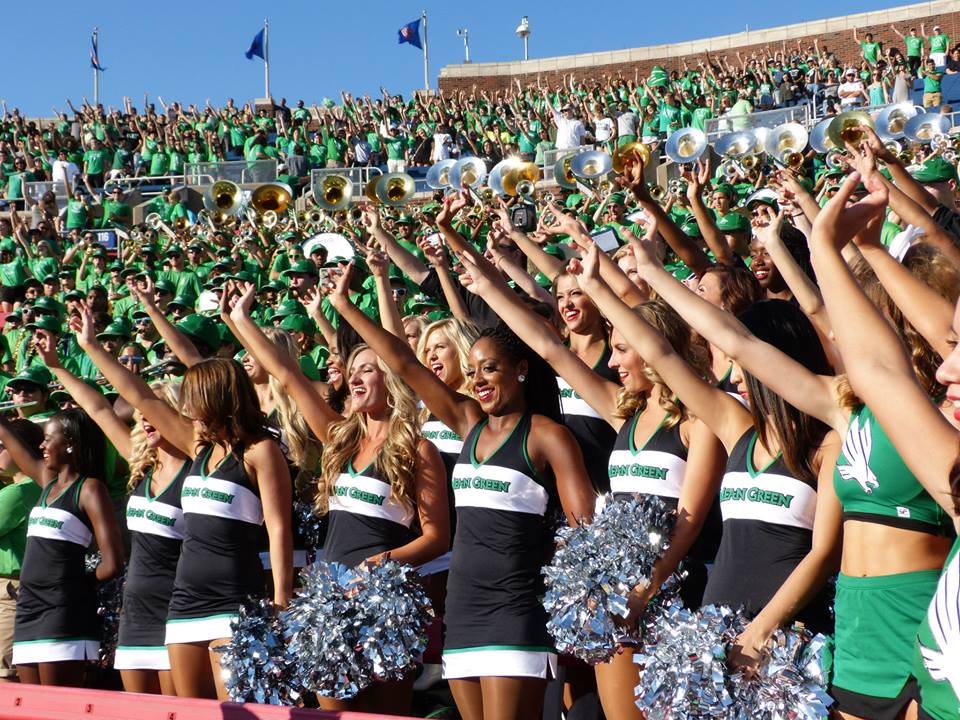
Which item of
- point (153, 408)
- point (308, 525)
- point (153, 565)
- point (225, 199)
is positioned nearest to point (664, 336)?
point (308, 525)

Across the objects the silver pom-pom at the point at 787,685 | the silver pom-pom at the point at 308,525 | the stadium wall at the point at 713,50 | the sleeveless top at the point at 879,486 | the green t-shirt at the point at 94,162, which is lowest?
the silver pom-pom at the point at 787,685

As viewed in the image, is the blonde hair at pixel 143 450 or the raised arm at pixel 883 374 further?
the blonde hair at pixel 143 450

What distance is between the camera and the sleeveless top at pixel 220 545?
4.29m

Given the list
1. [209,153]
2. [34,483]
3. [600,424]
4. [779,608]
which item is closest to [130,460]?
[34,483]

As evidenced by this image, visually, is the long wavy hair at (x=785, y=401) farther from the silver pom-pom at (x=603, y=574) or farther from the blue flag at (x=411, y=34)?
the blue flag at (x=411, y=34)

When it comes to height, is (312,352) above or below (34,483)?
above

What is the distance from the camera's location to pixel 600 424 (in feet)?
14.4

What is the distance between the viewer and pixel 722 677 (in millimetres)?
2674

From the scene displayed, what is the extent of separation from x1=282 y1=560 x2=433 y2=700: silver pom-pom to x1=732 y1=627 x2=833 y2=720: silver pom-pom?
4.24ft

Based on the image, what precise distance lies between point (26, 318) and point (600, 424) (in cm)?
793


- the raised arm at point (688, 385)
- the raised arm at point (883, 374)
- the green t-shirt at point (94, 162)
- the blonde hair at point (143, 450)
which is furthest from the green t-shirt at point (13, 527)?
the green t-shirt at point (94, 162)

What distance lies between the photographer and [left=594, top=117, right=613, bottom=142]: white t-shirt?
17589 millimetres

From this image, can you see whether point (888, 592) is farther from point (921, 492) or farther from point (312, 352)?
point (312, 352)

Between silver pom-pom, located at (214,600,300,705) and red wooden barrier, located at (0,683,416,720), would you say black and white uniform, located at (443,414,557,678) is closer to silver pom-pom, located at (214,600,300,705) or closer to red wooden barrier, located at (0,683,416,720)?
silver pom-pom, located at (214,600,300,705)
